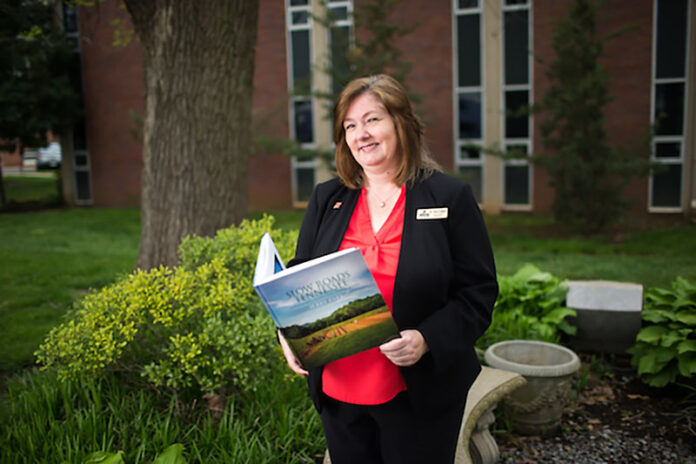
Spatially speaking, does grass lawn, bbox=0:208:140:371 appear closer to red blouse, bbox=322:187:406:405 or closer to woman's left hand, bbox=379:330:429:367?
red blouse, bbox=322:187:406:405

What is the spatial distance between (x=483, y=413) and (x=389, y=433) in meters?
1.36

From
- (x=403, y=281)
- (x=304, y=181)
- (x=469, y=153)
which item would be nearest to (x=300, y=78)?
(x=304, y=181)

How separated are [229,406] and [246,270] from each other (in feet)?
3.24

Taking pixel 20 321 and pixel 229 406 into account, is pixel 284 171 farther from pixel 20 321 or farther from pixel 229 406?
pixel 229 406

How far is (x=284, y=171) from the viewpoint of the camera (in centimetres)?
1681

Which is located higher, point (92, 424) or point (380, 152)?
point (380, 152)

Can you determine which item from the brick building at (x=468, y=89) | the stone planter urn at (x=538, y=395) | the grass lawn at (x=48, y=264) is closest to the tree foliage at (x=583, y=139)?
the brick building at (x=468, y=89)

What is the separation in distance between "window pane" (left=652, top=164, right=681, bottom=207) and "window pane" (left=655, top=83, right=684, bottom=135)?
2.88ft

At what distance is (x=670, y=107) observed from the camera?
527 inches

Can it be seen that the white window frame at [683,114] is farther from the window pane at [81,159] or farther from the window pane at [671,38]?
the window pane at [81,159]

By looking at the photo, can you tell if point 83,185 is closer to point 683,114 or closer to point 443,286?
point 683,114

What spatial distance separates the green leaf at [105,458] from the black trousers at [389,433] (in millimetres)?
1095

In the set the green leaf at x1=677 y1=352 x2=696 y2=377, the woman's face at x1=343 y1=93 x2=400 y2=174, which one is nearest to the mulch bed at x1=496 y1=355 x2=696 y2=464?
the green leaf at x1=677 y1=352 x2=696 y2=377

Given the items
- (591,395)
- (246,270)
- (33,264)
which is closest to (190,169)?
(246,270)
